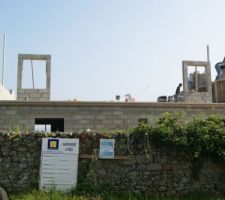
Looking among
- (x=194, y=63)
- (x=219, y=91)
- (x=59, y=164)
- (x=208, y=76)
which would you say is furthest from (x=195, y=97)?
(x=59, y=164)

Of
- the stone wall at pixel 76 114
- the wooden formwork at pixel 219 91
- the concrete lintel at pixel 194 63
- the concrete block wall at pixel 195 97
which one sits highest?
the concrete lintel at pixel 194 63

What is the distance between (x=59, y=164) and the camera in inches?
553

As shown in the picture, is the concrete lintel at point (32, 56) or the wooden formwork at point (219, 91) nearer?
the concrete lintel at point (32, 56)

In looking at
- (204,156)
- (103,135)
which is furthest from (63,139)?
(204,156)

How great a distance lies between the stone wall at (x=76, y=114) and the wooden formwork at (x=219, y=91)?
671 cm

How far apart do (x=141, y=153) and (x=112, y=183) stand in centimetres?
142

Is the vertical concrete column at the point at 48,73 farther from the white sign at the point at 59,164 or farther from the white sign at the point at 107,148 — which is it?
the white sign at the point at 107,148

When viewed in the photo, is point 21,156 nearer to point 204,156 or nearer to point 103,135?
point 103,135

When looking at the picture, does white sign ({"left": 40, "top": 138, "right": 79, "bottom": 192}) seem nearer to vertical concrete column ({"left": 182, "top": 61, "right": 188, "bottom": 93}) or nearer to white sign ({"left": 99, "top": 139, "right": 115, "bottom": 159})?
white sign ({"left": 99, "top": 139, "right": 115, "bottom": 159})

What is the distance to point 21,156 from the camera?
14.1 metres

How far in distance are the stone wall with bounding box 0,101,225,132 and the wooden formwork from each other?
671 centimetres

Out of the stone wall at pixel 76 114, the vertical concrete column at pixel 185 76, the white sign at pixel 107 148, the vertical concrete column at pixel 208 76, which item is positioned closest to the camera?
the white sign at pixel 107 148

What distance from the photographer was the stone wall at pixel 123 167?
553 inches

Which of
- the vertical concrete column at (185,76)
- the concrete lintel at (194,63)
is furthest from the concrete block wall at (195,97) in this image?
the concrete lintel at (194,63)
